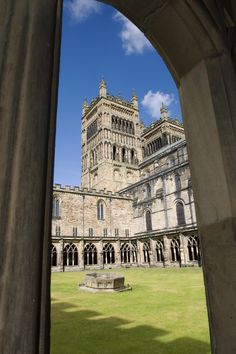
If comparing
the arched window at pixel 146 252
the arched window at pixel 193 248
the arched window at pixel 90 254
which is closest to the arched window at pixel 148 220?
the arched window at pixel 146 252

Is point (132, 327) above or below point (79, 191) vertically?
below

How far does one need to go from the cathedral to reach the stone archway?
22.7 metres

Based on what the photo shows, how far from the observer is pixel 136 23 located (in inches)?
82.7

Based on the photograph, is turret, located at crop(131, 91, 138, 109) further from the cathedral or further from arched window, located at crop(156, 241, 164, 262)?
arched window, located at crop(156, 241, 164, 262)

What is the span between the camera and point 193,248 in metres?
23.5

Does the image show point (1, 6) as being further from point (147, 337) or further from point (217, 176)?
point (147, 337)

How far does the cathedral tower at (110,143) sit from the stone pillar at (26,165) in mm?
42247

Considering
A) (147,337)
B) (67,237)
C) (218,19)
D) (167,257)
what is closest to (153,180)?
(167,257)

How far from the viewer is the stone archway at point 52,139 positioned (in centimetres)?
88

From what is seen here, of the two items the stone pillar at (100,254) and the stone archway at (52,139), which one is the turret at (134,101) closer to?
the stone pillar at (100,254)

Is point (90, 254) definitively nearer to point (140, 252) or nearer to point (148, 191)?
point (140, 252)

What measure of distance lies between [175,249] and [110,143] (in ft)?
84.5

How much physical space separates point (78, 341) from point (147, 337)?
1.13 m

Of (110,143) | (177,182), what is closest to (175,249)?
(177,182)
